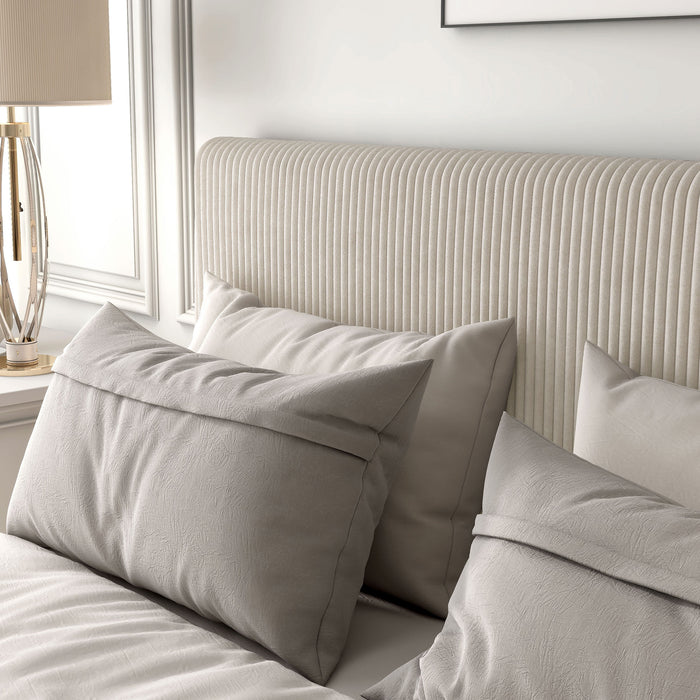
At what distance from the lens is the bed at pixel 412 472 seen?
0.95 m

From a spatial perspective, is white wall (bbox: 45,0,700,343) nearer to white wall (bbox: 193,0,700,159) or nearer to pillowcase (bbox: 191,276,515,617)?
white wall (bbox: 193,0,700,159)

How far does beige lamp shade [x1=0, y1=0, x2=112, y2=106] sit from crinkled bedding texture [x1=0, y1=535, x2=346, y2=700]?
1042mm

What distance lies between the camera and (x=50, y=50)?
197 centimetres

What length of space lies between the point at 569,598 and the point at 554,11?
904 millimetres

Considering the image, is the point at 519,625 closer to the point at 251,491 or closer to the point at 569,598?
the point at 569,598

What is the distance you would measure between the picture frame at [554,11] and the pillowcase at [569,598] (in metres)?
0.65

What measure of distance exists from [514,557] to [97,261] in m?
1.74

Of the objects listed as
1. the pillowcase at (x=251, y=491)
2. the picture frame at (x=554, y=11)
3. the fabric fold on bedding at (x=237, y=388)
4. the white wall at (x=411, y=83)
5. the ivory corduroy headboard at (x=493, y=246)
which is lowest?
Result: the pillowcase at (x=251, y=491)

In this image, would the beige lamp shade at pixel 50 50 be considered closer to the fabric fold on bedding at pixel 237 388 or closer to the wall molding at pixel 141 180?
the wall molding at pixel 141 180

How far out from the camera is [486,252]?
1.47m

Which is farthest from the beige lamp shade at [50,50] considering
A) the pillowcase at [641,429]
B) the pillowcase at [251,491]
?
the pillowcase at [641,429]

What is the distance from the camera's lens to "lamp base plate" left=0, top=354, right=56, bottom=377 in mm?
2145

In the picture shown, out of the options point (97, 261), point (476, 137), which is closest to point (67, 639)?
point (476, 137)

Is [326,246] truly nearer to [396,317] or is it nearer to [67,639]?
[396,317]
